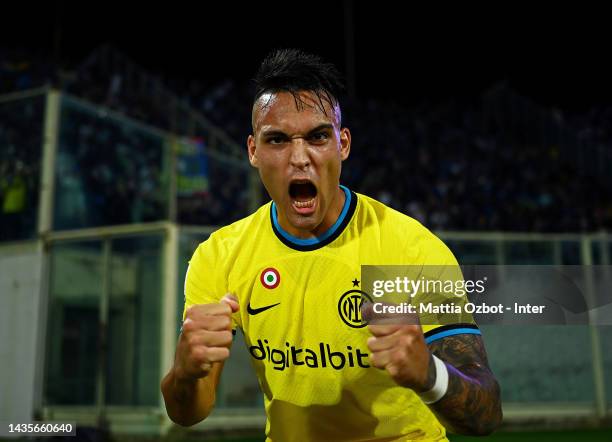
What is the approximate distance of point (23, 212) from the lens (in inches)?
312

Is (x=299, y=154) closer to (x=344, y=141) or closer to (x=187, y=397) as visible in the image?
(x=344, y=141)

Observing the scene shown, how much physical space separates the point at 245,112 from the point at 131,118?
1206 centimetres

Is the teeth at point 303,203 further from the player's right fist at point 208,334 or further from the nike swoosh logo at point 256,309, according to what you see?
the player's right fist at point 208,334

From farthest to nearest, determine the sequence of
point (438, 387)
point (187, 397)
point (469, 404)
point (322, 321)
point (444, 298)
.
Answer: point (322, 321) < point (444, 298) < point (187, 397) < point (469, 404) < point (438, 387)

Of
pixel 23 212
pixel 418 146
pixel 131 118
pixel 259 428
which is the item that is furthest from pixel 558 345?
pixel 418 146

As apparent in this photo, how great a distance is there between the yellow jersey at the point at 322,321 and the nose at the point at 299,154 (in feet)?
1.10

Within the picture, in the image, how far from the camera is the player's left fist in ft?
6.03

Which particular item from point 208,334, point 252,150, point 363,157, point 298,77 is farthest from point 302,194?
point 363,157

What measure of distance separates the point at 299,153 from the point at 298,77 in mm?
340

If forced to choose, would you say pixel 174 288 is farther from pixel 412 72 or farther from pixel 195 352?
pixel 412 72

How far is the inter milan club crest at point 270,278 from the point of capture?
111 inches

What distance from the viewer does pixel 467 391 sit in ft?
7.21

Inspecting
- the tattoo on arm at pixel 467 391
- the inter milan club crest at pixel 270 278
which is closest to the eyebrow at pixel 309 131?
the inter milan club crest at pixel 270 278

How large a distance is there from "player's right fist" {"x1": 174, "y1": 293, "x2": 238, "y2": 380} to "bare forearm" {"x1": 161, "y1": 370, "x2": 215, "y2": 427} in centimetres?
31
